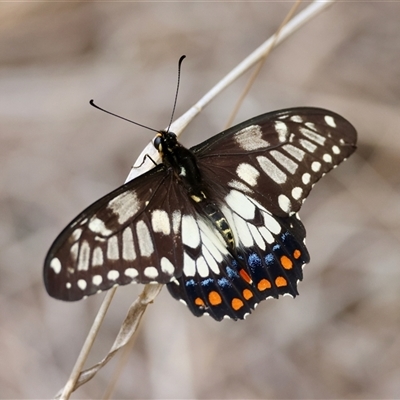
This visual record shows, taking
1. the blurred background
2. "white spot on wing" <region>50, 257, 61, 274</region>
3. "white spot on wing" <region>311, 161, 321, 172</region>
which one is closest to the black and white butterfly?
"white spot on wing" <region>311, 161, 321, 172</region>

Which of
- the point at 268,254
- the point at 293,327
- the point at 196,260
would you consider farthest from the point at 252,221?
the point at 293,327

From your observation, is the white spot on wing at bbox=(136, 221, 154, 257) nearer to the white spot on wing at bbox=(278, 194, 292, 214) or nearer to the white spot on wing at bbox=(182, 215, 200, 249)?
the white spot on wing at bbox=(182, 215, 200, 249)

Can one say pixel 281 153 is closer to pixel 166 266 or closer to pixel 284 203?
pixel 284 203

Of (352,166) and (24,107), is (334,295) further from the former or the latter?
(24,107)

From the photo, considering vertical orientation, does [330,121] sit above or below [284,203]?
above

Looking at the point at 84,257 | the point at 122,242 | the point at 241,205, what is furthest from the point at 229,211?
the point at 84,257

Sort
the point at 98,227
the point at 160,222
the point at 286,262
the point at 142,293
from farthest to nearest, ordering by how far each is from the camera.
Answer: the point at 286,262 → the point at 160,222 → the point at 98,227 → the point at 142,293
